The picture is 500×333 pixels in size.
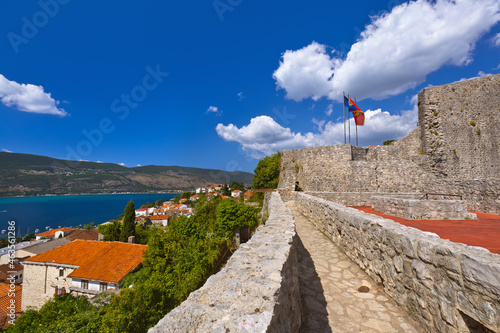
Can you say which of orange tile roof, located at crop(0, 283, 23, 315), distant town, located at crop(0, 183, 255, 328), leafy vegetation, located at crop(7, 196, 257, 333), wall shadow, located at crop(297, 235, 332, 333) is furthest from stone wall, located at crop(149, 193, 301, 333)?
orange tile roof, located at crop(0, 283, 23, 315)

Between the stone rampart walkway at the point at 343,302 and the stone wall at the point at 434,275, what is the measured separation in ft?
→ 0.60

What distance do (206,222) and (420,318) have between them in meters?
25.0

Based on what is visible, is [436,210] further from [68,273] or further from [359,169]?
[68,273]

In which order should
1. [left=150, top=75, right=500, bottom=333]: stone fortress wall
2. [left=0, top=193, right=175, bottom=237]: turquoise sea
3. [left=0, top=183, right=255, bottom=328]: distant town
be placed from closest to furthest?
[left=150, top=75, right=500, bottom=333]: stone fortress wall → [left=0, top=183, right=255, bottom=328]: distant town → [left=0, top=193, right=175, bottom=237]: turquoise sea

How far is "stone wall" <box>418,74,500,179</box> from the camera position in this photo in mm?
12273

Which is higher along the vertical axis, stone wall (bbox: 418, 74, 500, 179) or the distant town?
stone wall (bbox: 418, 74, 500, 179)

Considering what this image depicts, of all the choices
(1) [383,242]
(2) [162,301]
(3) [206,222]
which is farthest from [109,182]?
(1) [383,242]

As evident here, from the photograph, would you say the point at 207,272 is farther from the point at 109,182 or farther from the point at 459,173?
the point at 109,182

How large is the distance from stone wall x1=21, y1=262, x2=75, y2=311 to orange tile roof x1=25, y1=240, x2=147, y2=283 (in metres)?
0.58

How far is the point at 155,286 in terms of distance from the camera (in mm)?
11992

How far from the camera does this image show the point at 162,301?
11766 millimetres

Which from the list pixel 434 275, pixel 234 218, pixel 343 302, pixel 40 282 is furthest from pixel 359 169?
pixel 40 282

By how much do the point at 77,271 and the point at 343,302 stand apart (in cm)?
2159

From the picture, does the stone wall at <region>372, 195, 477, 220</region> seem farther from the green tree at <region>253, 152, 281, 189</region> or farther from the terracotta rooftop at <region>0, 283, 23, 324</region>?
the terracotta rooftop at <region>0, 283, 23, 324</region>
